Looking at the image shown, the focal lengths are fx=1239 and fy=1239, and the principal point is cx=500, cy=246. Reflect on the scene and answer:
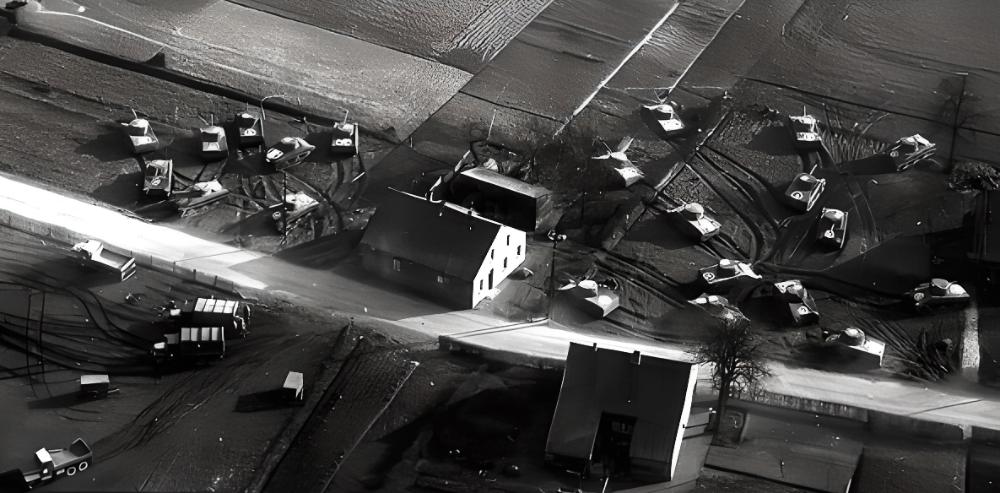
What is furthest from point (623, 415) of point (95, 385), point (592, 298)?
point (95, 385)

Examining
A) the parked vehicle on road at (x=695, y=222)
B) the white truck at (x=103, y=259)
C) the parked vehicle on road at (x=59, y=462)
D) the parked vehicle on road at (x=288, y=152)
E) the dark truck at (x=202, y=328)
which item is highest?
the parked vehicle on road at (x=695, y=222)

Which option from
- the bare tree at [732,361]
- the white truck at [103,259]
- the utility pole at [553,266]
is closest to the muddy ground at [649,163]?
the utility pole at [553,266]

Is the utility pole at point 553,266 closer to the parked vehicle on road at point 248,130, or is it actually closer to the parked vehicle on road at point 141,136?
the parked vehicle on road at point 248,130

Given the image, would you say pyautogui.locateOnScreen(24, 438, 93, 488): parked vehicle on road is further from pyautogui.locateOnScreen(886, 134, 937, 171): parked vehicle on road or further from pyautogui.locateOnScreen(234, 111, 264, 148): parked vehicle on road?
pyautogui.locateOnScreen(886, 134, 937, 171): parked vehicle on road

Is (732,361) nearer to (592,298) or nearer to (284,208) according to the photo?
(592,298)

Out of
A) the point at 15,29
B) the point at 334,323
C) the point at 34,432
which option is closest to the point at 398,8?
the point at 15,29
